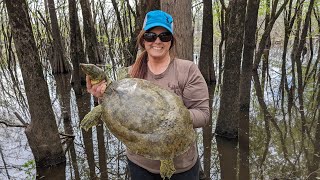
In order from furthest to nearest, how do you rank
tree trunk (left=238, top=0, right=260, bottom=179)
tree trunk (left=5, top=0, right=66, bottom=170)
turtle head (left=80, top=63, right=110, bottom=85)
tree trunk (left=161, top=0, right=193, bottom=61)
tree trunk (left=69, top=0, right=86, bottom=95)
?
tree trunk (left=69, top=0, right=86, bottom=95), tree trunk (left=238, top=0, right=260, bottom=179), tree trunk (left=5, top=0, right=66, bottom=170), tree trunk (left=161, top=0, right=193, bottom=61), turtle head (left=80, top=63, right=110, bottom=85)

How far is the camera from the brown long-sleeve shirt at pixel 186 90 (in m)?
2.47

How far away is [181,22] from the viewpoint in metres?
4.55

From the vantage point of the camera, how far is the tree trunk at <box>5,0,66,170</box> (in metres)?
5.68

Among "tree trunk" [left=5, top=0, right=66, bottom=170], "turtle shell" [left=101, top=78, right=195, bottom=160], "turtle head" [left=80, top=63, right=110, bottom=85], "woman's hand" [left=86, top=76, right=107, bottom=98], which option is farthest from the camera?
"tree trunk" [left=5, top=0, right=66, bottom=170]

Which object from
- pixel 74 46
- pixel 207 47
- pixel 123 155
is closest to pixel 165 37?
pixel 123 155

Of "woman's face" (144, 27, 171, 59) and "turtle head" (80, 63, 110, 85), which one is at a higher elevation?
"woman's face" (144, 27, 171, 59)

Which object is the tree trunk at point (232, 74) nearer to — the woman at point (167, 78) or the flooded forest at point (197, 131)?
the flooded forest at point (197, 131)

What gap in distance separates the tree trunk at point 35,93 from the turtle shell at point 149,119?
402 cm

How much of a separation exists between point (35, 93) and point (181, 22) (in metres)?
3.29

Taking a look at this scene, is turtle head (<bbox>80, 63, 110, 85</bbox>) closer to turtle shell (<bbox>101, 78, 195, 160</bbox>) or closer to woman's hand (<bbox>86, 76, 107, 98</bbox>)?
woman's hand (<bbox>86, 76, 107, 98</bbox>)

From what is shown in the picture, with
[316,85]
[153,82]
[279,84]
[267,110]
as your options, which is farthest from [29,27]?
[316,85]

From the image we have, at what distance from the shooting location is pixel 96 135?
8.01 metres

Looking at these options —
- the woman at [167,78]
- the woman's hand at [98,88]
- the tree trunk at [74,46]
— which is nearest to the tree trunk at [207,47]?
the tree trunk at [74,46]

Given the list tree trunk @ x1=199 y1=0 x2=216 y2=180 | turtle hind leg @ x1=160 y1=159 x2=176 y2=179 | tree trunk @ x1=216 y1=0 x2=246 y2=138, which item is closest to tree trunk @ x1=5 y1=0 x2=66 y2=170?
tree trunk @ x1=216 y1=0 x2=246 y2=138
